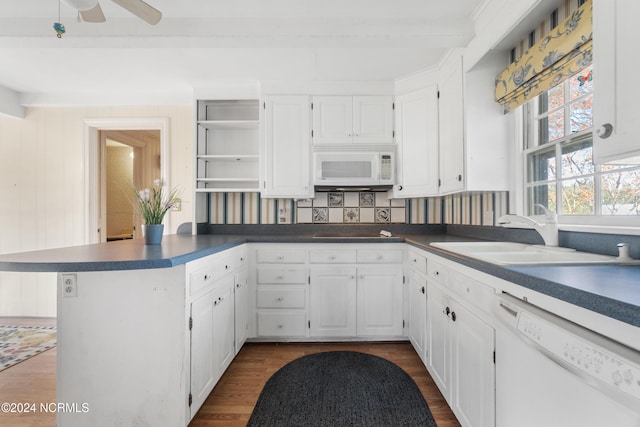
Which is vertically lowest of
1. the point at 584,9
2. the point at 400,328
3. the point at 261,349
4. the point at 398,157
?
the point at 261,349

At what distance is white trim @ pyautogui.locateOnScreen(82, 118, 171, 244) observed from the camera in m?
3.27

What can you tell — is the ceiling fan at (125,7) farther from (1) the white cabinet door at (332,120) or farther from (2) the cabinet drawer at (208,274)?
(1) the white cabinet door at (332,120)

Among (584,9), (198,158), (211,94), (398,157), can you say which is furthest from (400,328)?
(211,94)

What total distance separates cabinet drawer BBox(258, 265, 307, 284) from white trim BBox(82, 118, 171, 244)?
4.90 ft

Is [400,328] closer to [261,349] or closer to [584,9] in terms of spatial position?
[261,349]

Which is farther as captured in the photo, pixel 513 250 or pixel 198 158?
pixel 198 158

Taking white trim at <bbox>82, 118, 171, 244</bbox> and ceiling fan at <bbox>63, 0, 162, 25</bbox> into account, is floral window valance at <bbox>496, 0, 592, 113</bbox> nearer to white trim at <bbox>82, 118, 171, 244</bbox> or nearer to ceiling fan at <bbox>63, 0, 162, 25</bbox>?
ceiling fan at <bbox>63, 0, 162, 25</bbox>

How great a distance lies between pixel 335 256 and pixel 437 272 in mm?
922

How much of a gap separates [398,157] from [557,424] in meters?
2.28

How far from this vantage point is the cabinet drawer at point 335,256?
2484 millimetres

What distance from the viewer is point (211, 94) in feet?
9.36

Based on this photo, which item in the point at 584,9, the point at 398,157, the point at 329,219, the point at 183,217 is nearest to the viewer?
the point at 584,9

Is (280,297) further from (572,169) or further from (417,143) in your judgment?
(572,169)

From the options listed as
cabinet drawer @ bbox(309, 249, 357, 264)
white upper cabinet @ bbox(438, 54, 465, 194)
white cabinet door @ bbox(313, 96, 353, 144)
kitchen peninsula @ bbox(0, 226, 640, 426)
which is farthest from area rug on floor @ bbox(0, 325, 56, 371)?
white upper cabinet @ bbox(438, 54, 465, 194)
